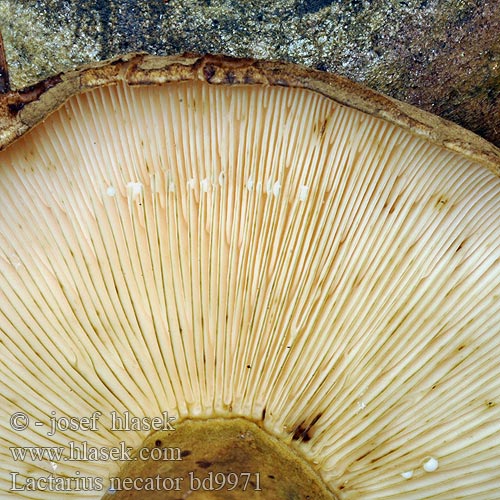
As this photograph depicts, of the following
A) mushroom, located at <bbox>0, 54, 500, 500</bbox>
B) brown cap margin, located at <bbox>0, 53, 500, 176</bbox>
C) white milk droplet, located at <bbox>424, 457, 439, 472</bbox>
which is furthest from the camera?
white milk droplet, located at <bbox>424, 457, 439, 472</bbox>

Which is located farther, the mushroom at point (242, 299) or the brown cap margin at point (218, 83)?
the mushroom at point (242, 299)

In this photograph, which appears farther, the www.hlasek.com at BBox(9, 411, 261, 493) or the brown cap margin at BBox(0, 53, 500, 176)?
the www.hlasek.com at BBox(9, 411, 261, 493)

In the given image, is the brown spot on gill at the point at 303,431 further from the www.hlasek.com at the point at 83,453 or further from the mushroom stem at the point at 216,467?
the www.hlasek.com at the point at 83,453

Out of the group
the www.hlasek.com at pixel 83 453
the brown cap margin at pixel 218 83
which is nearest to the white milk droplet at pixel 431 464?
the www.hlasek.com at pixel 83 453

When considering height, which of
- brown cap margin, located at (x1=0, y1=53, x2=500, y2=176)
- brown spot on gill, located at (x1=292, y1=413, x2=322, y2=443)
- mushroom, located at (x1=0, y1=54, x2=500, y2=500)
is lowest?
brown spot on gill, located at (x1=292, y1=413, x2=322, y2=443)

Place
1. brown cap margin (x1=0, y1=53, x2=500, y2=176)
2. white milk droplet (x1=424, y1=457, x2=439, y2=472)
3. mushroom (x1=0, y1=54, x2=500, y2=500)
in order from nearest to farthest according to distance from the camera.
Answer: brown cap margin (x1=0, y1=53, x2=500, y2=176), mushroom (x1=0, y1=54, x2=500, y2=500), white milk droplet (x1=424, y1=457, x2=439, y2=472)

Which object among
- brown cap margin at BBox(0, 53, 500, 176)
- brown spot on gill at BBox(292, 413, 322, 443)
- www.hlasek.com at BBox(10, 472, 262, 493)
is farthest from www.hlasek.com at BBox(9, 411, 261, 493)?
brown cap margin at BBox(0, 53, 500, 176)

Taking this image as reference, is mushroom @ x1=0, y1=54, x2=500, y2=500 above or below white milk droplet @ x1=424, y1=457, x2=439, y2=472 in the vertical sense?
above

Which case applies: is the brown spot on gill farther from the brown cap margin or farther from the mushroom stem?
the brown cap margin
